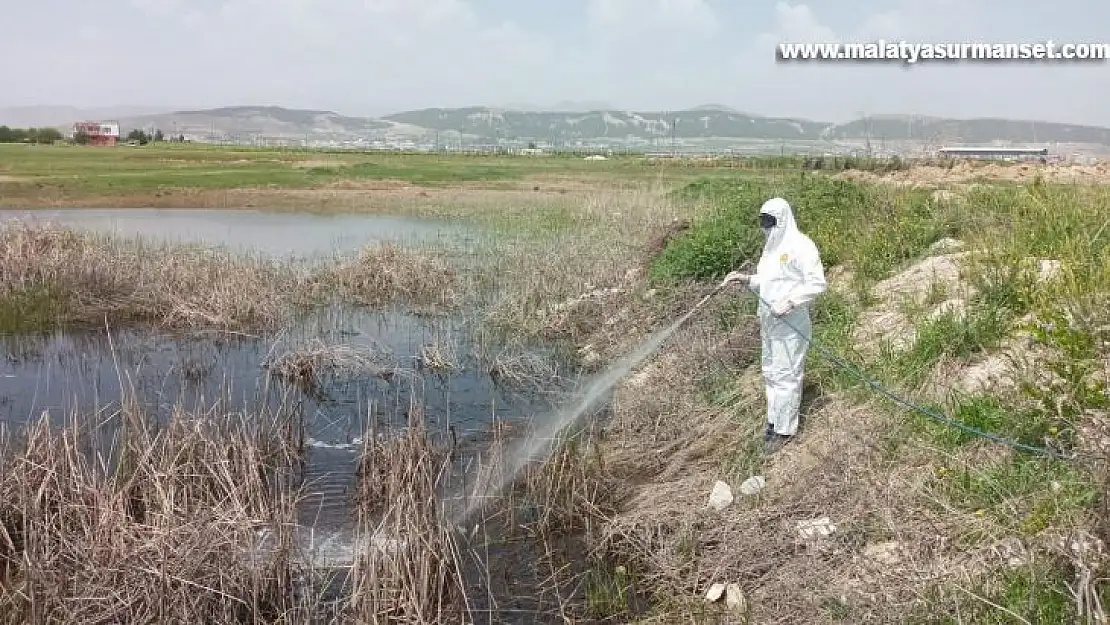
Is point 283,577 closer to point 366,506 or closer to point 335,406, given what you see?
point 366,506

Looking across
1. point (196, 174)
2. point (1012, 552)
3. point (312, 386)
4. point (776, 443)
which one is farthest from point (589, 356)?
point (196, 174)

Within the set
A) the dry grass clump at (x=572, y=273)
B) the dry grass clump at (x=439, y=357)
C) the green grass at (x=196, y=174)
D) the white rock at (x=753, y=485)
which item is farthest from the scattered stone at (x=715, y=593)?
the green grass at (x=196, y=174)

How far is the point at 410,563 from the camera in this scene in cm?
570

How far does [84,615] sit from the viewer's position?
516 cm

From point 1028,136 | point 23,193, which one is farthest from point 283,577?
point 23,193

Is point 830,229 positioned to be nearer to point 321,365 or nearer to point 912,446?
point 912,446

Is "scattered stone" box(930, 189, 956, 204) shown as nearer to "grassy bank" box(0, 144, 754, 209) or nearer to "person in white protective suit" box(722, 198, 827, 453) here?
"person in white protective suit" box(722, 198, 827, 453)

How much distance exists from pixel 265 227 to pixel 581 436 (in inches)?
938

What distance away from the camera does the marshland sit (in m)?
5.20

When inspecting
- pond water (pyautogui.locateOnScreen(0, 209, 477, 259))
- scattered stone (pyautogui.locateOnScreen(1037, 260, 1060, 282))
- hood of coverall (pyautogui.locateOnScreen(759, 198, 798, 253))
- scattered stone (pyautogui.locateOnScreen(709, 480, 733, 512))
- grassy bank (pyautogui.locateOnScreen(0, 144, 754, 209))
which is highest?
grassy bank (pyautogui.locateOnScreen(0, 144, 754, 209))

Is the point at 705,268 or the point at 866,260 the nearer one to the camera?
the point at 866,260

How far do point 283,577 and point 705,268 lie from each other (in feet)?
29.0

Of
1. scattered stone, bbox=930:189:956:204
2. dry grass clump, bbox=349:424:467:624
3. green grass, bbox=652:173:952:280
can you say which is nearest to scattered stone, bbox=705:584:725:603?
dry grass clump, bbox=349:424:467:624

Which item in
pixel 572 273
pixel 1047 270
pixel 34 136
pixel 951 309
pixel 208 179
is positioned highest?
pixel 34 136
